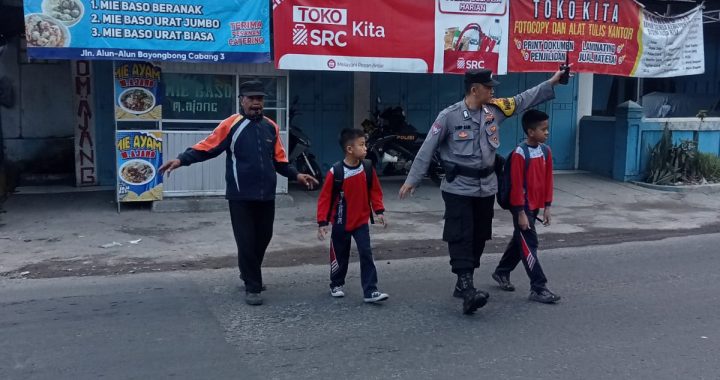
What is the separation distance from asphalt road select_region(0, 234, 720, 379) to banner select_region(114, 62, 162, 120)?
3365mm

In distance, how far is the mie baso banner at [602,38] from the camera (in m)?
11.3

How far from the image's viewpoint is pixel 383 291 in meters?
6.42

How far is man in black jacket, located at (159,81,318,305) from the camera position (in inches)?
231

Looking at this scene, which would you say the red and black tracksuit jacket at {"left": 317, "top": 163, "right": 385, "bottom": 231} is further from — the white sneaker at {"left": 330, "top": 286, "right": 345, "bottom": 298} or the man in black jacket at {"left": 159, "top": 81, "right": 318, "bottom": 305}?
the white sneaker at {"left": 330, "top": 286, "right": 345, "bottom": 298}

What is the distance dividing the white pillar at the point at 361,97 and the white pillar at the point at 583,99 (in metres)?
4.38

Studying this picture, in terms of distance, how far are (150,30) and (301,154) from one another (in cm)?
313

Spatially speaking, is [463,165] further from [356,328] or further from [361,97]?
[361,97]

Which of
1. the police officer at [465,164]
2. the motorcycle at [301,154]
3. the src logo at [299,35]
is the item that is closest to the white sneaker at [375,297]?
the police officer at [465,164]

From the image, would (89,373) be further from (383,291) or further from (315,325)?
(383,291)

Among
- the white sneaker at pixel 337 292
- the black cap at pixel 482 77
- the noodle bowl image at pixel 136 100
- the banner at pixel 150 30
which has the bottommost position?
the white sneaker at pixel 337 292

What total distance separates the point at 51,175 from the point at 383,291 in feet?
23.6

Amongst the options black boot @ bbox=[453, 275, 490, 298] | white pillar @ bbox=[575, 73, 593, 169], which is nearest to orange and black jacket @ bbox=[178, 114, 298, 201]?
black boot @ bbox=[453, 275, 490, 298]

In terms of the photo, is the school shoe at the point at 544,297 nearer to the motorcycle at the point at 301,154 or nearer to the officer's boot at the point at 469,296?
the officer's boot at the point at 469,296

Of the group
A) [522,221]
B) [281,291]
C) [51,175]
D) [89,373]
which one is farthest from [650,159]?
[89,373]
